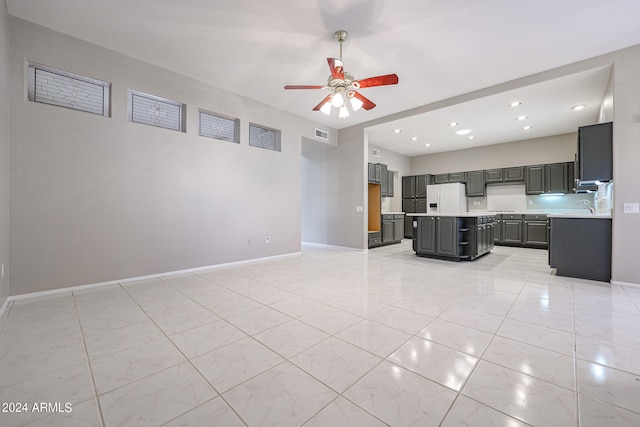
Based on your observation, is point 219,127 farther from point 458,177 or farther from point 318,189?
point 458,177

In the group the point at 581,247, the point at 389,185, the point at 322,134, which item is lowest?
the point at 581,247

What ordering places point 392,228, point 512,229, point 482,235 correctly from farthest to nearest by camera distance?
point 392,228
point 512,229
point 482,235

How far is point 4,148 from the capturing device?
275 cm

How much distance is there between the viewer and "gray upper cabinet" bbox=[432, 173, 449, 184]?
8.95 meters

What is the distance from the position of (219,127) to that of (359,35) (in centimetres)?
292

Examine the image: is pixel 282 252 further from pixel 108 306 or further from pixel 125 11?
pixel 125 11

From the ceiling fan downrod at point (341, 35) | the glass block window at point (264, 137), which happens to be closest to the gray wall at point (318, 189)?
the glass block window at point (264, 137)

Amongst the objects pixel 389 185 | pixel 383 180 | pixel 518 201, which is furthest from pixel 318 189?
pixel 518 201

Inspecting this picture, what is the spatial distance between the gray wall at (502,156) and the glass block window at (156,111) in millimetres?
8256

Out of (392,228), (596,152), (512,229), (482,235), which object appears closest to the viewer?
(596,152)

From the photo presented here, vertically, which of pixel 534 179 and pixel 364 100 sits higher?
pixel 364 100

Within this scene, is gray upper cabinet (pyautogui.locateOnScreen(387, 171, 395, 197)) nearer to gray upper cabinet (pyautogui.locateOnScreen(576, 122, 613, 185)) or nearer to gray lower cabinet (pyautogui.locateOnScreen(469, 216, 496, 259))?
gray lower cabinet (pyautogui.locateOnScreen(469, 216, 496, 259))

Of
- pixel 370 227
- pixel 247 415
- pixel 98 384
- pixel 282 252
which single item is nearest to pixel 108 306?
pixel 98 384

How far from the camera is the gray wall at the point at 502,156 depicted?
7129 millimetres
